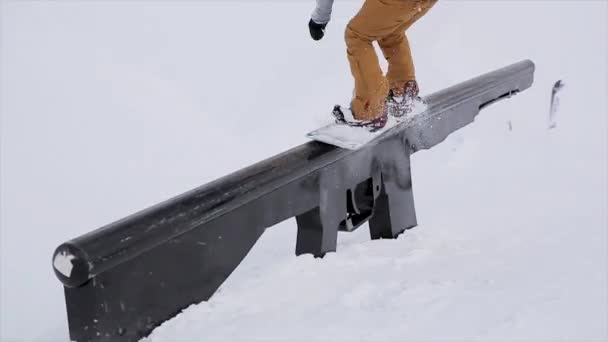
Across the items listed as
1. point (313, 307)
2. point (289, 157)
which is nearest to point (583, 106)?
point (289, 157)

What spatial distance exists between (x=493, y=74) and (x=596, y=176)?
2.22 feet

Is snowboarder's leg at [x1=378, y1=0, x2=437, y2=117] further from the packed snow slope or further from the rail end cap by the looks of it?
the rail end cap

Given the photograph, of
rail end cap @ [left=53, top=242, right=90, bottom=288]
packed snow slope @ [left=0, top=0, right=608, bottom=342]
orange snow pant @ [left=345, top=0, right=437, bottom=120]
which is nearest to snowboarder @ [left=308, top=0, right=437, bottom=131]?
orange snow pant @ [left=345, top=0, right=437, bottom=120]

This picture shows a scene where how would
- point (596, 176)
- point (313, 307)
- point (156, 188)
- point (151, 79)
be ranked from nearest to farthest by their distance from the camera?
point (313, 307) → point (156, 188) → point (596, 176) → point (151, 79)

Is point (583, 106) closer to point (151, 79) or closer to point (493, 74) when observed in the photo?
point (493, 74)

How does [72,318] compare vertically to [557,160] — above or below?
above

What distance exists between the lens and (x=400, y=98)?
8.93 feet

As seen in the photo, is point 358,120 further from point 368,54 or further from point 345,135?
point 368,54

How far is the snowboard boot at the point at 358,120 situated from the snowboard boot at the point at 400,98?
0.49 ft

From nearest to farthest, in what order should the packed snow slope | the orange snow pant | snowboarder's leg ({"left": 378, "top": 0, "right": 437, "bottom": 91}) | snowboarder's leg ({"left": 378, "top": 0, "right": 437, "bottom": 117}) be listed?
the packed snow slope < the orange snow pant < snowboarder's leg ({"left": 378, "top": 0, "right": 437, "bottom": 91}) < snowboarder's leg ({"left": 378, "top": 0, "right": 437, "bottom": 117})

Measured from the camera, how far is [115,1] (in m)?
4.08

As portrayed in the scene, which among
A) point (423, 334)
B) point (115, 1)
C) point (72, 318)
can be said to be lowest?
point (423, 334)

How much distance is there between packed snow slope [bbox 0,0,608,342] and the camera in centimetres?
190

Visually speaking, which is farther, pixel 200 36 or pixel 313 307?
pixel 200 36
